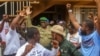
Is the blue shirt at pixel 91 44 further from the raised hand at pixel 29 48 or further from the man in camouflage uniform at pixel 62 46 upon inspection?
the raised hand at pixel 29 48

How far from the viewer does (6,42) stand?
9.97 meters

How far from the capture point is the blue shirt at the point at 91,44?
705 centimetres

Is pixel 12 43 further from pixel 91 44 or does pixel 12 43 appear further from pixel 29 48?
pixel 91 44

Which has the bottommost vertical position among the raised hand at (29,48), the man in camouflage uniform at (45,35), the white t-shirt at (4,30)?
the white t-shirt at (4,30)

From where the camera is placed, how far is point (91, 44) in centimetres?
721

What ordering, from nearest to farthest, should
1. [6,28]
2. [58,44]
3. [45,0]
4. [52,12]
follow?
[58,44] < [6,28] < [45,0] < [52,12]

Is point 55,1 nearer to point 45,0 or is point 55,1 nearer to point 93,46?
point 45,0

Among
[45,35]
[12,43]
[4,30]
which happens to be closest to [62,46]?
[12,43]

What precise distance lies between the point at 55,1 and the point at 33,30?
8463 mm

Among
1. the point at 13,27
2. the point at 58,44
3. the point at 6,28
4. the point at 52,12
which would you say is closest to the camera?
the point at 58,44

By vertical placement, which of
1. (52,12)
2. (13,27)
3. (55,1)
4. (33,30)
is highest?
(33,30)

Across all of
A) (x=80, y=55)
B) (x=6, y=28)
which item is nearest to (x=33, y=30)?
(x=80, y=55)

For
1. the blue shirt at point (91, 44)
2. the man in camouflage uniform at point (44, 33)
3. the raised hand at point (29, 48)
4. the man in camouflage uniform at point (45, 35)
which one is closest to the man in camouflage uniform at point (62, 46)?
the blue shirt at point (91, 44)

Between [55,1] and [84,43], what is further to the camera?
[55,1]
